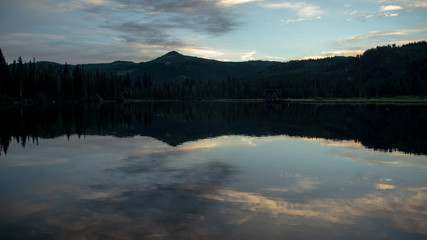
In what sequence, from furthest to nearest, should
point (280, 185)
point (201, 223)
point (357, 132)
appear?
point (357, 132) → point (280, 185) → point (201, 223)

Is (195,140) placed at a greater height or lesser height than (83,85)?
lesser

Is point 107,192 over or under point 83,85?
under

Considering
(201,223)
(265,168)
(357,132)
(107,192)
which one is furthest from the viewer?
(357,132)

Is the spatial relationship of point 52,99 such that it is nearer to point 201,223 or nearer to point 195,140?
point 195,140

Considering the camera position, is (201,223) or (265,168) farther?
(265,168)

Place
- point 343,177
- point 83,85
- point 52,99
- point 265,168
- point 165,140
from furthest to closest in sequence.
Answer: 1. point 83,85
2. point 52,99
3. point 165,140
4. point 265,168
5. point 343,177

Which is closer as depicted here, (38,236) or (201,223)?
(38,236)

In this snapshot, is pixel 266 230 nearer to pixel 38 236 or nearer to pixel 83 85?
pixel 38 236

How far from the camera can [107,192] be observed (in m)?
13.9

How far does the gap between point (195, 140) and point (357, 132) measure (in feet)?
66.5

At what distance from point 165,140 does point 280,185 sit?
57.9ft

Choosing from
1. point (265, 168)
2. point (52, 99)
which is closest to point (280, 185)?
point (265, 168)

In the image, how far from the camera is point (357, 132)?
37656 mm

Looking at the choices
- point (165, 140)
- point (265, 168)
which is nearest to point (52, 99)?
point (165, 140)
